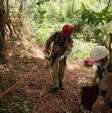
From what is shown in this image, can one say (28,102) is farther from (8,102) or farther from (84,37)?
(84,37)

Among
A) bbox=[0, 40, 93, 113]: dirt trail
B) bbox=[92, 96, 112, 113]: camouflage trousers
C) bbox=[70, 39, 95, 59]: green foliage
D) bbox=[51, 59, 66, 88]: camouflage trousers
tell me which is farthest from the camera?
bbox=[70, 39, 95, 59]: green foliage

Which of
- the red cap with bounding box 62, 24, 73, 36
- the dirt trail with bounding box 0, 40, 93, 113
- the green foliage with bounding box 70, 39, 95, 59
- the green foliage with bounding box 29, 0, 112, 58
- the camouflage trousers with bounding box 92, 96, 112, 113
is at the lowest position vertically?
the green foliage with bounding box 70, 39, 95, 59

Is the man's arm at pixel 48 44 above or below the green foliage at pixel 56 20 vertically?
above

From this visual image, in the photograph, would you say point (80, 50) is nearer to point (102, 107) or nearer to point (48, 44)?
point (48, 44)

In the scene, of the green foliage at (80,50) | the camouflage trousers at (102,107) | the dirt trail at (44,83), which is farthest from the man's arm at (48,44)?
the green foliage at (80,50)

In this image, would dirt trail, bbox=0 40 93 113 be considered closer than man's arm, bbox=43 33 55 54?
Yes

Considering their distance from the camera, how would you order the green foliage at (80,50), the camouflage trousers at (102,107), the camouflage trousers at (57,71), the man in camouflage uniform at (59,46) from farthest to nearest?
the green foliage at (80,50)
the camouflage trousers at (57,71)
the man in camouflage uniform at (59,46)
the camouflage trousers at (102,107)

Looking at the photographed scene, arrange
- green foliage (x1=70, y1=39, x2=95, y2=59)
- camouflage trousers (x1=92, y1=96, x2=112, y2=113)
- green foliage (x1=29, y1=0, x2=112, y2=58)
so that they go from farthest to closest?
green foliage (x1=29, y1=0, x2=112, y2=58), green foliage (x1=70, y1=39, x2=95, y2=59), camouflage trousers (x1=92, y1=96, x2=112, y2=113)

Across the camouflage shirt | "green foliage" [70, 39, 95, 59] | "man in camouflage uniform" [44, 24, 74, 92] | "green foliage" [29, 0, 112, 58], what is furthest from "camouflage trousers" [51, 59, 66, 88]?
"green foliage" [70, 39, 95, 59]

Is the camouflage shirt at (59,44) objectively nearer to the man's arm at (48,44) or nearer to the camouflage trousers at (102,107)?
the man's arm at (48,44)

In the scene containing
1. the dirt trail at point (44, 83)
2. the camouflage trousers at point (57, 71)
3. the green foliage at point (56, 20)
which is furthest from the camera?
the green foliage at point (56, 20)

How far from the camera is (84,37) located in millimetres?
16078

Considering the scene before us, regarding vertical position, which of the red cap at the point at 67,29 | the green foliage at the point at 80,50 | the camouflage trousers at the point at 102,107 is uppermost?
the red cap at the point at 67,29

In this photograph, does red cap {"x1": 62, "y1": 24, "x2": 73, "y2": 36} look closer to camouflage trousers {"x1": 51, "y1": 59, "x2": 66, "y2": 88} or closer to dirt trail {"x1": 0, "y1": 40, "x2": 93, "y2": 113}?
camouflage trousers {"x1": 51, "y1": 59, "x2": 66, "y2": 88}
